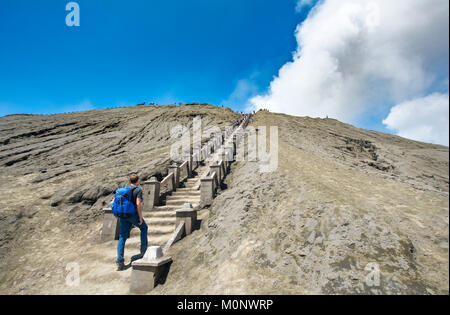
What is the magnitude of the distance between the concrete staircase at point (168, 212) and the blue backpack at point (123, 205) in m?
1.84

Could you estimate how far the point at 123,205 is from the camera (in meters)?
5.18

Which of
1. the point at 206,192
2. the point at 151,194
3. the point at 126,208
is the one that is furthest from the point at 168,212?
the point at 126,208

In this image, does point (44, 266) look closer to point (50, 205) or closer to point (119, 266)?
point (119, 266)

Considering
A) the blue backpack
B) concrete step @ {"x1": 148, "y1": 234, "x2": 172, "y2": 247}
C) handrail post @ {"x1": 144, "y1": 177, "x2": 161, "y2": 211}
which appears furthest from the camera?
handrail post @ {"x1": 144, "y1": 177, "x2": 161, "y2": 211}

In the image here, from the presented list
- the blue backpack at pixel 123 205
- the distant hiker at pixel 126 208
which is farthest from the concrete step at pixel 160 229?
the blue backpack at pixel 123 205

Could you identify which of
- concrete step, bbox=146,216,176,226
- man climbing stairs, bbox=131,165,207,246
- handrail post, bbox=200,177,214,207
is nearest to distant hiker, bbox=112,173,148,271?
man climbing stairs, bbox=131,165,207,246

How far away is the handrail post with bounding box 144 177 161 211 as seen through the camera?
8836mm

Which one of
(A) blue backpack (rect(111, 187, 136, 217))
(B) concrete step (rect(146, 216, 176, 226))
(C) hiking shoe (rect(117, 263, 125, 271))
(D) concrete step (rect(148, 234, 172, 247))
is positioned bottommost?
(C) hiking shoe (rect(117, 263, 125, 271))

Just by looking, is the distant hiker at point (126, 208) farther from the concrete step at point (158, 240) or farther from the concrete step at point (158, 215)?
the concrete step at point (158, 215)

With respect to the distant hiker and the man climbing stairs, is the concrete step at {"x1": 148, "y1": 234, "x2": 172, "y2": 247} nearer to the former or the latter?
the man climbing stairs

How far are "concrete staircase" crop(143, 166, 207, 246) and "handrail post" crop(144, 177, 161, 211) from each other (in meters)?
0.22

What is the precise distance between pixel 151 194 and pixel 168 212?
117 cm

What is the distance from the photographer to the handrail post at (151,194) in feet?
29.0
